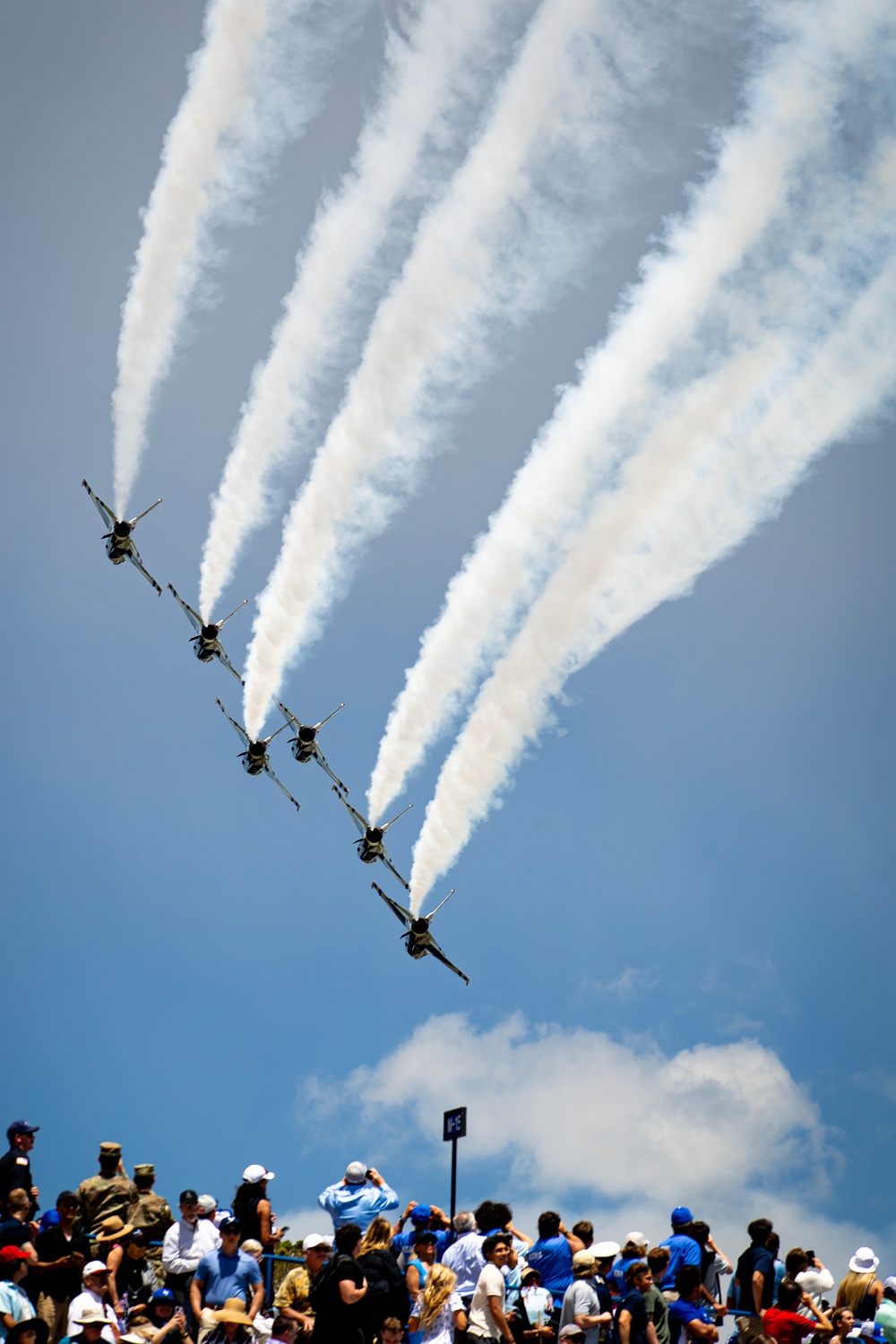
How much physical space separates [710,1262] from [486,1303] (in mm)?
3636

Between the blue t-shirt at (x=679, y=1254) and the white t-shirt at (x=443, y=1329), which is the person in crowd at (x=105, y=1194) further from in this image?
the blue t-shirt at (x=679, y=1254)

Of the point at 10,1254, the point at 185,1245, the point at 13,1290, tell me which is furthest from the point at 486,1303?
the point at 10,1254

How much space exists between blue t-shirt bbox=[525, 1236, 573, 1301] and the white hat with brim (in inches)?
163

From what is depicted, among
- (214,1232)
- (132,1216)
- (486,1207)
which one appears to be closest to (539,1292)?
(486,1207)

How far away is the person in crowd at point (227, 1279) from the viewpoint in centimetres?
1633

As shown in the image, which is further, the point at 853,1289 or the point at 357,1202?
the point at 853,1289

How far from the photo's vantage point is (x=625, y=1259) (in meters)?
18.0

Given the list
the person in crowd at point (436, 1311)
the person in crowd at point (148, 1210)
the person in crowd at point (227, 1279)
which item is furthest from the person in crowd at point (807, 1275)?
the person in crowd at point (148, 1210)

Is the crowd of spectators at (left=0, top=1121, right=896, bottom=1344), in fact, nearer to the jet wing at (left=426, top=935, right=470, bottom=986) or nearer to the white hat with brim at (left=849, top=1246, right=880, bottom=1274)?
the white hat with brim at (left=849, top=1246, right=880, bottom=1274)

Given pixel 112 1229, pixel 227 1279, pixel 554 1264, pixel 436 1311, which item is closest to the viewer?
pixel 436 1311

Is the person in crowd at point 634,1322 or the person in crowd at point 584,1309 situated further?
the person in crowd at point 584,1309

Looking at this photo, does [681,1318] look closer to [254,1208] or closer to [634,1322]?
[634,1322]

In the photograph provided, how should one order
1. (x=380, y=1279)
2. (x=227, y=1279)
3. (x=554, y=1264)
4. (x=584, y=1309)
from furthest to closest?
(x=554, y=1264)
(x=227, y=1279)
(x=584, y=1309)
(x=380, y=1279)

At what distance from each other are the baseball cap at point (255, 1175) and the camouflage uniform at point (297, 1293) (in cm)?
214
